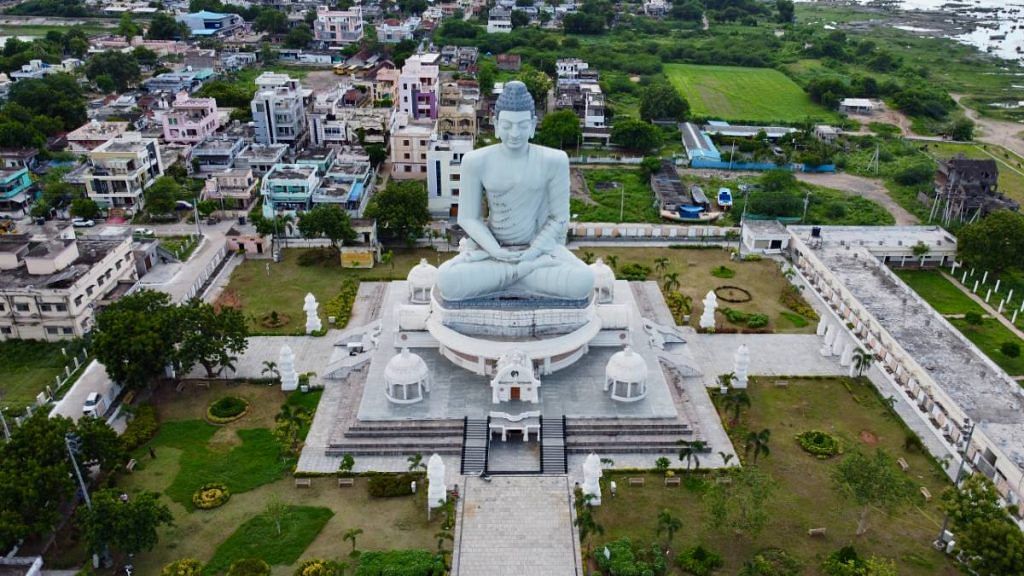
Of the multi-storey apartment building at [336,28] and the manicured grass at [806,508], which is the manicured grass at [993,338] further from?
the multi-storey apartment building at [336,28]

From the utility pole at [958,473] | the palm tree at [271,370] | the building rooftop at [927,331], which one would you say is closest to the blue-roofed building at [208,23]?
the palm tree at [271,370]

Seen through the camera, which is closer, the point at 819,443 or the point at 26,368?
the point at 819,443

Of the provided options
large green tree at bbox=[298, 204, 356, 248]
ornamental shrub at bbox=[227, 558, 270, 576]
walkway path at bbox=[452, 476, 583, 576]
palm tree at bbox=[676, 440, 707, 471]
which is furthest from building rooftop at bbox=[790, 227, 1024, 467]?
large green tree at bbox=[298, 204, 356, 248]

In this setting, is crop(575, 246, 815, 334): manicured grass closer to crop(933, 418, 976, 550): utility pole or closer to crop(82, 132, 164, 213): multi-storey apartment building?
crop(933, 418, 976, 550): utility pole

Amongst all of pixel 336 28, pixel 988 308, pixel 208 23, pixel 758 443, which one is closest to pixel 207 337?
pixel 758 443

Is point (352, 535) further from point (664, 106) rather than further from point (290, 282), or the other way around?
point (664, 106)

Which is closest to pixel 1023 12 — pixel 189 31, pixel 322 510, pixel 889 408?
pixel 189 31
